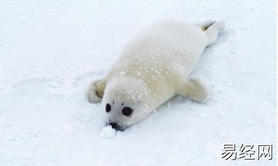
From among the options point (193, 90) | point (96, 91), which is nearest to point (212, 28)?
point (193, 90)

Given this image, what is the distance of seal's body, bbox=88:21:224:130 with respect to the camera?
3021mm

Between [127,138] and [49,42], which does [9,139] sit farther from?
[49,42]

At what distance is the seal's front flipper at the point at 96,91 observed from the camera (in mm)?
3369

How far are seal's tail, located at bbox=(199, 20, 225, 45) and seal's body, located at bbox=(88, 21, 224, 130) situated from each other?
0.35 m

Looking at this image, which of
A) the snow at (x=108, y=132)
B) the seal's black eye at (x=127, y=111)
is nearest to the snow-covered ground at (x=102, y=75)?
the snow at (x=108, y=132)

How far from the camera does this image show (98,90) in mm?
3445

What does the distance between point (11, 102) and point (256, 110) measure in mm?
2192

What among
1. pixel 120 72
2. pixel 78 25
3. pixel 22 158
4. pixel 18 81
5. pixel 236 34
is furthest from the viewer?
pixel 78 25

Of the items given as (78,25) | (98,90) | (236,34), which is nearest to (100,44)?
(78,25)

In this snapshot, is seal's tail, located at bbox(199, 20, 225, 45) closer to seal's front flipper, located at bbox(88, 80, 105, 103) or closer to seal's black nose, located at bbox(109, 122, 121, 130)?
seal's front flipper, located at bbox(88, 80, 105, 103)

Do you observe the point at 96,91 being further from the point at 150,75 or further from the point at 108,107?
the point at 150,75

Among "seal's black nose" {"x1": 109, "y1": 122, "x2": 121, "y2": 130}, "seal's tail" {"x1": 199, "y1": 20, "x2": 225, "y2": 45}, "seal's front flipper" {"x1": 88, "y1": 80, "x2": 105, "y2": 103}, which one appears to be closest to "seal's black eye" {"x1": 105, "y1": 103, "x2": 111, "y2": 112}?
"seal's black nose" {"x1": 109, "y1": 122, "x2": 121, "y2": 130}

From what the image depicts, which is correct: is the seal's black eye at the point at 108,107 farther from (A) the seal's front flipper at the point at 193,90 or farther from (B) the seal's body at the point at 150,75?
(A) the seal's front flipper at the point at 193,90

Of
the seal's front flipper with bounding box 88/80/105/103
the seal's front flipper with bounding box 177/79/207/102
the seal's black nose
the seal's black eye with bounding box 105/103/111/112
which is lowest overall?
the seal's front flipper with bounding box 88/80/105/103
